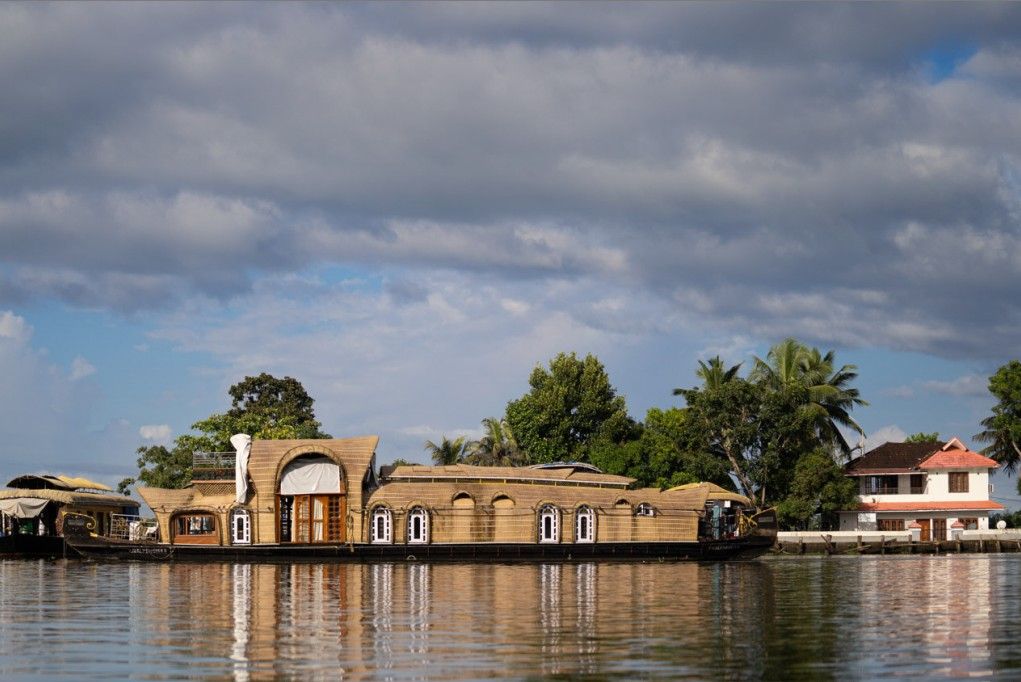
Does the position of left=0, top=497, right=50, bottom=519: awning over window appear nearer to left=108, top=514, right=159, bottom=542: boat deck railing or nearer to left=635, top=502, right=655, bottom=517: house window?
left=108, top=514, right=159, bottom=542: boat deck railing

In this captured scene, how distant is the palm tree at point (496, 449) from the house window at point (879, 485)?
19615mm

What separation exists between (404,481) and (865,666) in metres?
33.6

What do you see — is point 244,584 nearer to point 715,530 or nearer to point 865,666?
point 865,666

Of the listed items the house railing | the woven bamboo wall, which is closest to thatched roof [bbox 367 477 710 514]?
the woven bamboo wall

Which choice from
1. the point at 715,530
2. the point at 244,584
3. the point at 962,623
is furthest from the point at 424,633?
the point at 715,530

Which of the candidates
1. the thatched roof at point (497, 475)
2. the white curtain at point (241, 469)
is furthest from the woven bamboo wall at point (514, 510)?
the white curtain at point (241, 469)

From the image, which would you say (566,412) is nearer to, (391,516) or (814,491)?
(814,491)

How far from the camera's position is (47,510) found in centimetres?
6656

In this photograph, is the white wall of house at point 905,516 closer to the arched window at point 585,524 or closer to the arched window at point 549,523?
the arched window at point 585,524

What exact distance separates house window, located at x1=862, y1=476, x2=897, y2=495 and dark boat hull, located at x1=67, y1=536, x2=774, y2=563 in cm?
2813

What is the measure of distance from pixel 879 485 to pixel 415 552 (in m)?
35.9

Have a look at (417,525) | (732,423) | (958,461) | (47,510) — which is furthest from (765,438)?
(47,510)

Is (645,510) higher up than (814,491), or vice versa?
(814,491)

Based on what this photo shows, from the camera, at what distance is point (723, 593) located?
30.5m
